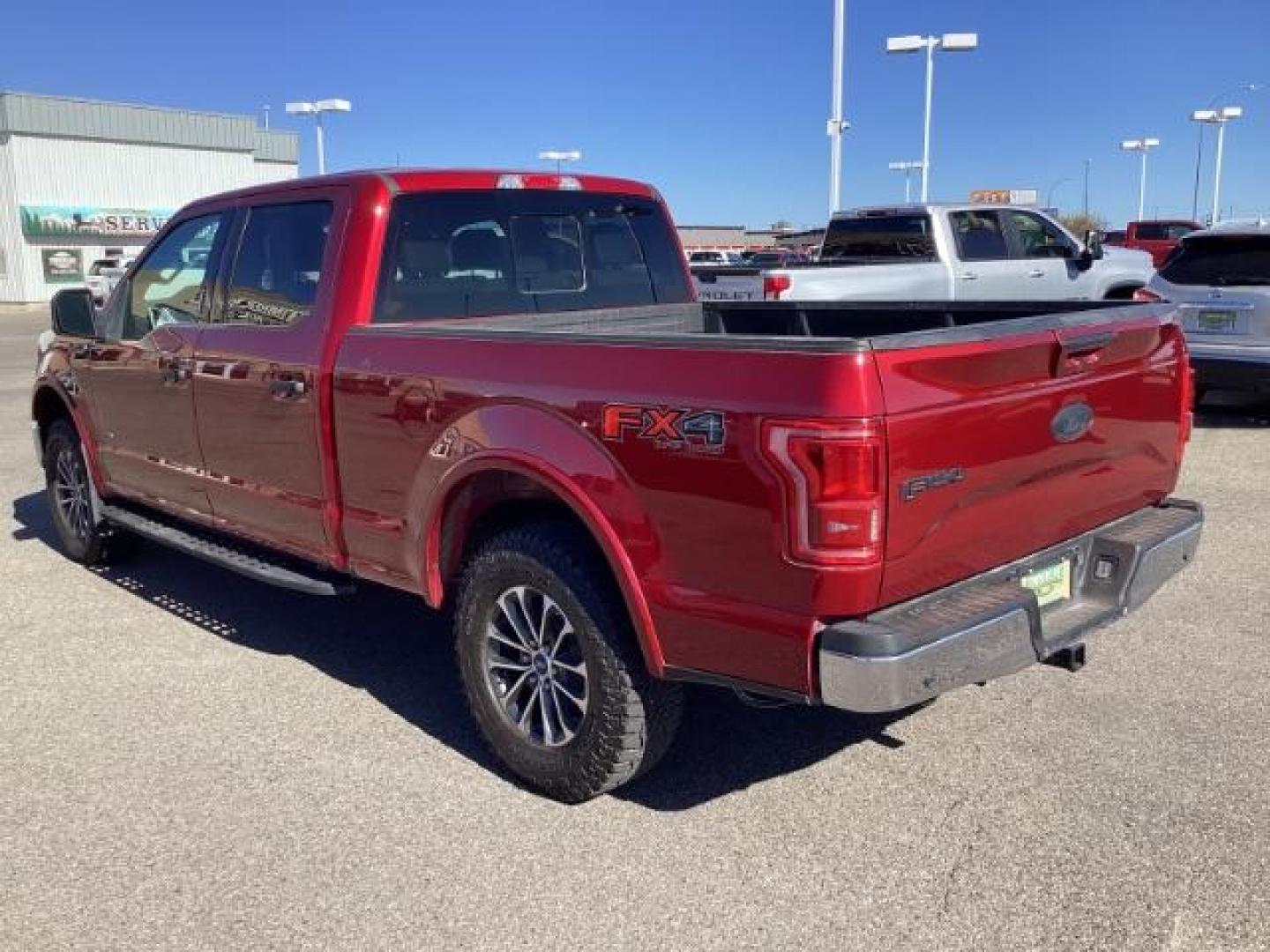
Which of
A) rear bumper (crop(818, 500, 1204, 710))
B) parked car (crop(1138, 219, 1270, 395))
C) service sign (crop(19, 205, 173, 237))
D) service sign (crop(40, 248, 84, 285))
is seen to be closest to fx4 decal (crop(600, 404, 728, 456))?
rear bumper (crop(818, 500, 1204, 710))

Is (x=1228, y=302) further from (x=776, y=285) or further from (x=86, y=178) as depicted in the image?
(x=86, y=178)

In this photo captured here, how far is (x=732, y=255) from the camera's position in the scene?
38062 millimetres

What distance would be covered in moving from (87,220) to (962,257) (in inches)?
1603

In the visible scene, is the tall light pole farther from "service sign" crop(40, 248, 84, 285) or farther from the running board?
"service sign" crop(40, 248, 84, 285)

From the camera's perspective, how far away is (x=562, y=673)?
11.9 ft

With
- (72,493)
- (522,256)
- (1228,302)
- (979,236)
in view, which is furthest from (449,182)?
(979,236)

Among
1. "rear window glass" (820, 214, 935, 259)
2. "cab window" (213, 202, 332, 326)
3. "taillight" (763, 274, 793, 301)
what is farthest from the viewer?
"rear window glass" (820, 214, 935, 259)

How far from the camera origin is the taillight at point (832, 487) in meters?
2.73

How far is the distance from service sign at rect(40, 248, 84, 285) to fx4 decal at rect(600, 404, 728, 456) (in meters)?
46.6

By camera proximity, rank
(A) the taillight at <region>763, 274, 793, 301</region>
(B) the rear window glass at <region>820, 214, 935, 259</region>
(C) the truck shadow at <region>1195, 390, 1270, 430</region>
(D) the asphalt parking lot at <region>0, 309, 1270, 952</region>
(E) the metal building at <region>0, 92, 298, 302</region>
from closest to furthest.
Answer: (D) the asphalt parking lot at <region>0, 309, 1270, 952</region> → (C) the truck shadow at <region>1195, 390, 1270, 430</region> → (A) the taillight at <region>763, 274, 793, 301</region> → (B) the rear window glass at <region>820, 214, 935, 259</region> → (E) the metal building at <region>0, 92, 298, 302</region>

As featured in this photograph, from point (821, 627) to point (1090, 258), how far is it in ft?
38.9

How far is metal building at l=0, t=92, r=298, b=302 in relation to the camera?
42750 millimetres

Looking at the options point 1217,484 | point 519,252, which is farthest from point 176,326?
point 1217,484

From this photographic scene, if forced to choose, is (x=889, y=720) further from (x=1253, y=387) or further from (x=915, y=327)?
(x=1253, y=387)
